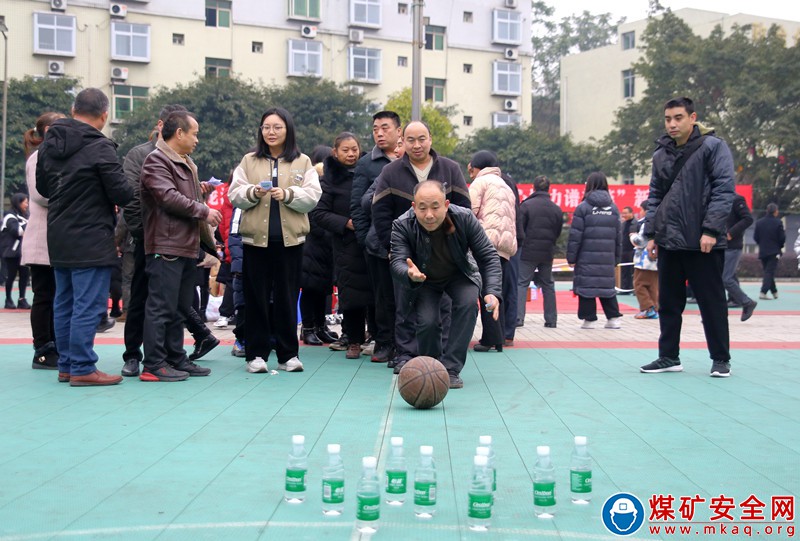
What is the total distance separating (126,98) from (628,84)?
31.3 meters

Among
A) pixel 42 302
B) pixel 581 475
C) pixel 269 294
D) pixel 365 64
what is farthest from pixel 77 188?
pixel 365 64

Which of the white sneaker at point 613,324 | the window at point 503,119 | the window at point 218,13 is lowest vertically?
the white sneaker at point 613,324

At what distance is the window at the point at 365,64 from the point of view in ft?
181

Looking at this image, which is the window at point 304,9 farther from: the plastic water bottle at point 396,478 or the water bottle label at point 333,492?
the water bottle label at point 333,492

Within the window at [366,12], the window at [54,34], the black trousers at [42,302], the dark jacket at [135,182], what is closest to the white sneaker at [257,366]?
the dark jacket at [135,182]

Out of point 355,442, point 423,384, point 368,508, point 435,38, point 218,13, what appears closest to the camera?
point 368,508

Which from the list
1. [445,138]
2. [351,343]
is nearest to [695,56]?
[445,138]

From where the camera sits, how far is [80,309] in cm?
761

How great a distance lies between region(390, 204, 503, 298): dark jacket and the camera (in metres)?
7.61

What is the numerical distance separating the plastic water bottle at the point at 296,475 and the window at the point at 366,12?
52.9m

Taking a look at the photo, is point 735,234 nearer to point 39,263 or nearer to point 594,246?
point 594,246

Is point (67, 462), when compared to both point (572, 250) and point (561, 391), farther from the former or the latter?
point (572, 250)

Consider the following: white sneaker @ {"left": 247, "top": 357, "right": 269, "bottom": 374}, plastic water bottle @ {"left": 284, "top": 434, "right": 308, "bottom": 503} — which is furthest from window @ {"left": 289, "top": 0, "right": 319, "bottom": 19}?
plastic water bottle @ {"left": 284, "top": 434, "right": 308, "bottom": 503}

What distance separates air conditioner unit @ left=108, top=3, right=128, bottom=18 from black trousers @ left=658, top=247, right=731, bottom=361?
45362 mm
